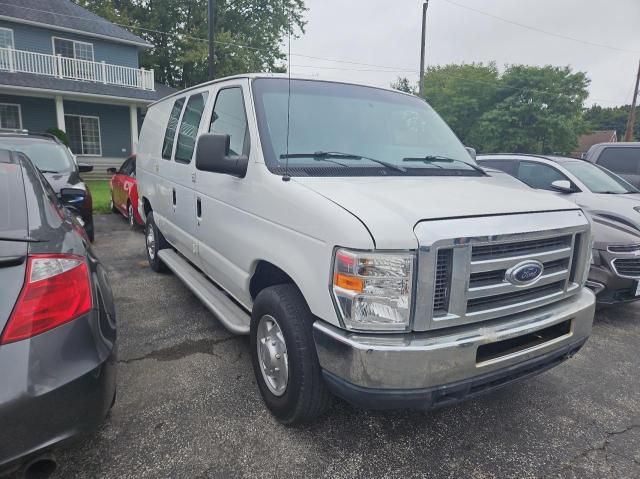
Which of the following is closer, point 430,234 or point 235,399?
point 430,234

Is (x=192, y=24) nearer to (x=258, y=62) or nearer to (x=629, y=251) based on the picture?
(x=258, y=62)

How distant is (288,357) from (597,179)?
5.86 metres

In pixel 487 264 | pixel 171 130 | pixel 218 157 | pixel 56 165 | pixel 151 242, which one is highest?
pixel 171 130

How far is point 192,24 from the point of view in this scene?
30.0m

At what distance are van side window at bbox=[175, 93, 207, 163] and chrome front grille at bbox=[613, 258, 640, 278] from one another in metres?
4.41

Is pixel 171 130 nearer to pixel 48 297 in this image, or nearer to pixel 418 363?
pixel 48 297

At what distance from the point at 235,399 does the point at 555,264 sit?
85.4 inches

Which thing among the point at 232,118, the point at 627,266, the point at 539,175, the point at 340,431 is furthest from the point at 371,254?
the point at 539,175

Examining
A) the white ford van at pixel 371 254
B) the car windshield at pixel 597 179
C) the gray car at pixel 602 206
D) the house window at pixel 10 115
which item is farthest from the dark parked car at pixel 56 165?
the house window at pixel 10 115

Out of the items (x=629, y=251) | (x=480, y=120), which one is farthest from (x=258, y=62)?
(x=629, y=251)

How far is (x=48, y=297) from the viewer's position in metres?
1.72

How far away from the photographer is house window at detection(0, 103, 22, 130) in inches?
714

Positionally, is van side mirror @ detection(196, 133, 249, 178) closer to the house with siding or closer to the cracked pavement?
the cracked pavement

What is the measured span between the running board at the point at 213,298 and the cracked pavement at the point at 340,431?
0.43 metres
